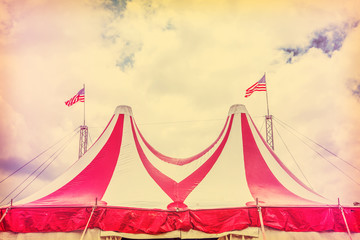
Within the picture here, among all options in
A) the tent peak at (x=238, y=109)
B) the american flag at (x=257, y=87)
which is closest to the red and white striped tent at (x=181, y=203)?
the tent peak at (x=238, y=109)

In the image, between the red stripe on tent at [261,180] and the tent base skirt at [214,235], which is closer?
the tent base skirt at [214,235]

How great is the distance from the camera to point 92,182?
584 cm

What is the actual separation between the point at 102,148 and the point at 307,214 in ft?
13.5

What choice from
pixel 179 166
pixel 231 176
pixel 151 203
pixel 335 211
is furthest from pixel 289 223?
pixel 179 166

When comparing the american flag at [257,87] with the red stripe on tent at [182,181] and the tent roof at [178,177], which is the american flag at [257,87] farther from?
the red stripe on tent at [182,181]

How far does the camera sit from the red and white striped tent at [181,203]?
4.88 m

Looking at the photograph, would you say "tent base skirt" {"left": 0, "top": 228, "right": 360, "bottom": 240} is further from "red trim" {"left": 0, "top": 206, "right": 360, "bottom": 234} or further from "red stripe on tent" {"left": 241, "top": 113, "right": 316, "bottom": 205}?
"red stripe on tent" {"left": 241, "top": 113, "right": 316, "bottom": 205}

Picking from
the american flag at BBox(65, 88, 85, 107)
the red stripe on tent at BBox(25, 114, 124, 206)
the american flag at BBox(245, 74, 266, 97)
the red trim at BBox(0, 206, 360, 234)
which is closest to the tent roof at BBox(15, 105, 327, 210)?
the red stripe on tent at BBox(25, 114, 124, 206)

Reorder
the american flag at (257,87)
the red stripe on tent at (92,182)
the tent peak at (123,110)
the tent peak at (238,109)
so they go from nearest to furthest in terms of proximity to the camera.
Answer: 1. the red stripe on tent at (92,182)
2. the tent peak at (238,109)
3. the tent peak at (123,110)
4. the american flag at (257,87)

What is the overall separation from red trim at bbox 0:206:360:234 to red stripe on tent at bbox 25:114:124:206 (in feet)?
0.82

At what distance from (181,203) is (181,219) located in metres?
0.33

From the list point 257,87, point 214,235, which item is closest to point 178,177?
point 214,235

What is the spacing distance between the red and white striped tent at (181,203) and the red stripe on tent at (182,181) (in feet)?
0.06

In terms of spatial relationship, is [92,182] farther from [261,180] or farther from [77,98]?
[77,98]
